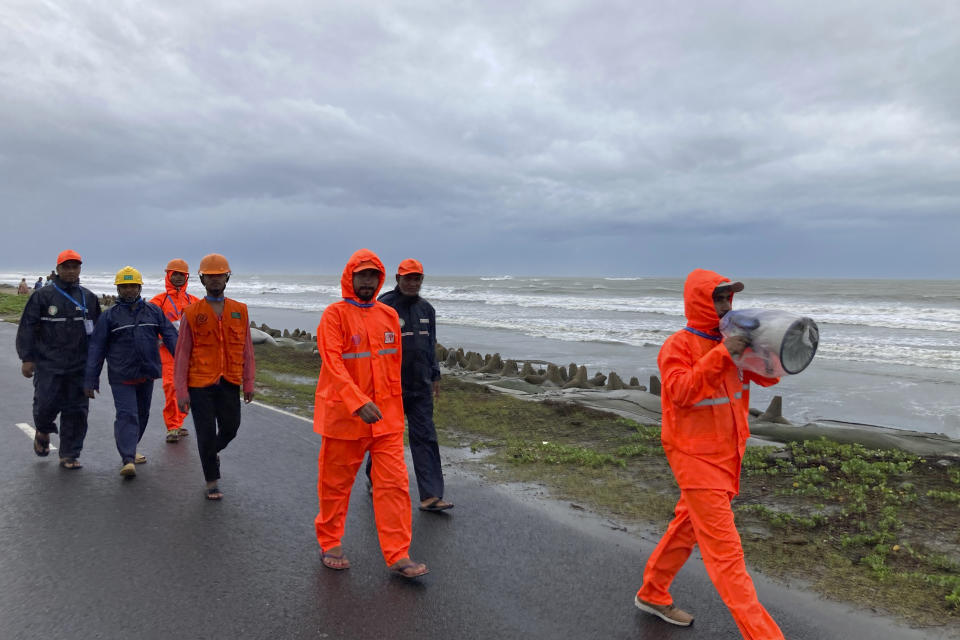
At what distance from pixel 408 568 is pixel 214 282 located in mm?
2765

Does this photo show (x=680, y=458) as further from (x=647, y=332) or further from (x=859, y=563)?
(x=647, y=332)

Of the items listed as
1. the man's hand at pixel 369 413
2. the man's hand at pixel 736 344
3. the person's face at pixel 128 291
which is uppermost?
the person's face at pixel 128 291

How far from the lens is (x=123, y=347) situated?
6.35 metres

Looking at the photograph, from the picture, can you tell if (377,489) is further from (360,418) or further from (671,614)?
→ (671,614)

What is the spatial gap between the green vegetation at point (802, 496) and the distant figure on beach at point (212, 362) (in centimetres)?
259

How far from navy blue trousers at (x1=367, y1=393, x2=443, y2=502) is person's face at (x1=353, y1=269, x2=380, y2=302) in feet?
4.96

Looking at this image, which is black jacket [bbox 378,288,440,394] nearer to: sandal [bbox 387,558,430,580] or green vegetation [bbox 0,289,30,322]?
sandal [bbox 387,558,430,580]

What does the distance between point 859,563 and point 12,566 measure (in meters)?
5.45

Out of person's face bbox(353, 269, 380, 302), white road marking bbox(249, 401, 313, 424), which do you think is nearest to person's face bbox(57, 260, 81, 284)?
white road marking bbox(249, 401, 313, 424)

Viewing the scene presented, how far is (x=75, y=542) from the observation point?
469 centimetres

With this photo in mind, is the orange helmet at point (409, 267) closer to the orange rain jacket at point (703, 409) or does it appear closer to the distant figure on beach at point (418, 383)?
the distant figure on beach at point (418, 383)

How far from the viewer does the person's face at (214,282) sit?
17.7ft

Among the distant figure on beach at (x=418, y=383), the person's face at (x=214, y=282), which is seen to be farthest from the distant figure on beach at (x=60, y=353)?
the distant figure on beach at (x=418, y=383)

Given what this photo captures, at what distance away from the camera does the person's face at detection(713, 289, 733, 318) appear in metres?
3.37
